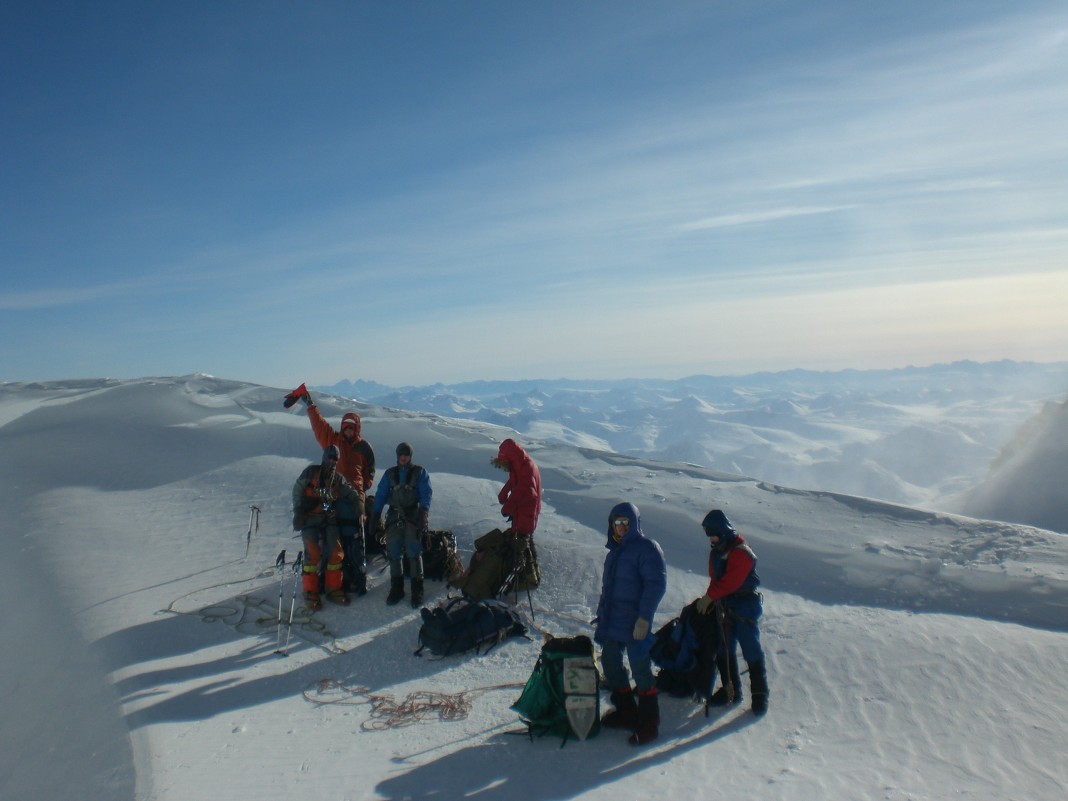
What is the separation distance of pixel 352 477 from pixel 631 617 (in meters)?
5.09

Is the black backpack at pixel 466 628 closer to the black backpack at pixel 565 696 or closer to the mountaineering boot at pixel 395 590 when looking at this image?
the mountaineering boot at pixel 395 590

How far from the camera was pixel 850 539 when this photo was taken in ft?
33.1

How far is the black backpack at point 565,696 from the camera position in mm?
5008

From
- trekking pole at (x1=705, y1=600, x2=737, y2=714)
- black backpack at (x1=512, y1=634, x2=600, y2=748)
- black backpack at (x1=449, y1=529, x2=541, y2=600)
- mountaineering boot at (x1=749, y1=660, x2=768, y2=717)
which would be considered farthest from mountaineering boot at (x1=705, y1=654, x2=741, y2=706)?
black backpack at (x1=449, y1=529, x2=541, y2=600)

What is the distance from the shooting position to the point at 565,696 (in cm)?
503

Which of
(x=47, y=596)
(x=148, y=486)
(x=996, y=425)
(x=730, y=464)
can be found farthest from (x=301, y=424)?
(x=996, y=425)

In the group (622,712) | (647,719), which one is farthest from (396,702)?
(647,719)

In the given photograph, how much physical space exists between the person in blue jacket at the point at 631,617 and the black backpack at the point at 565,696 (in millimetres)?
233

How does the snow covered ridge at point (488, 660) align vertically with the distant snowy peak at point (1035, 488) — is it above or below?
above

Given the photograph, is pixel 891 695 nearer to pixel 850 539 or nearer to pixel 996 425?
pixel 850 539

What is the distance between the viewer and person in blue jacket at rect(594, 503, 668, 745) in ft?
16.4

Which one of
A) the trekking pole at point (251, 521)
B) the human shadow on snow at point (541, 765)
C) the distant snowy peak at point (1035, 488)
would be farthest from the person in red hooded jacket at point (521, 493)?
the distant snowy peak at point (1035, 488)

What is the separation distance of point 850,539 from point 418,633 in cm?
676

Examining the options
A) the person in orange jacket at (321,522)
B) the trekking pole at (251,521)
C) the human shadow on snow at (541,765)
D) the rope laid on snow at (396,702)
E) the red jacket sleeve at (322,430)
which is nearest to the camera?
the human shadow on snow at (541,765)
